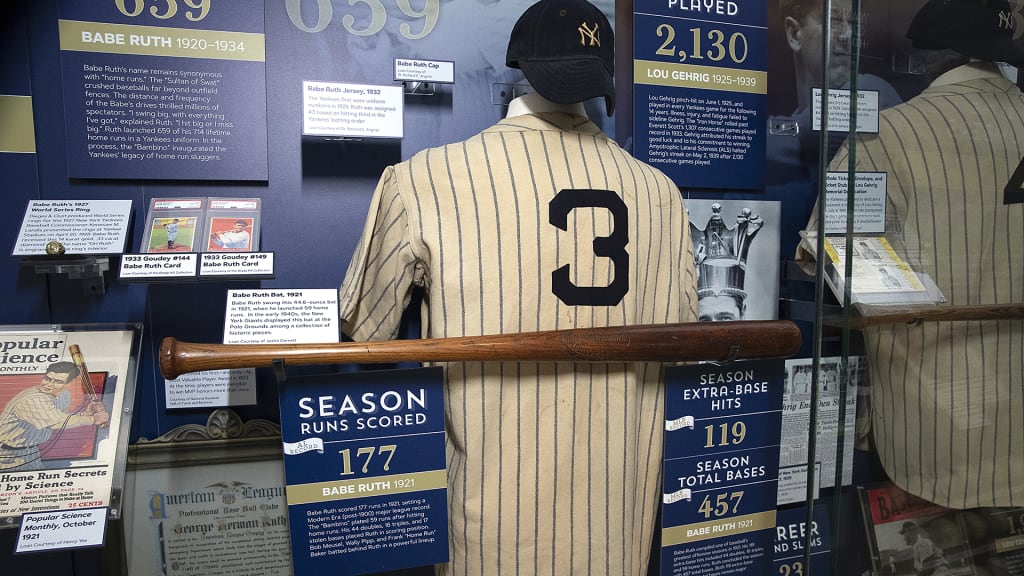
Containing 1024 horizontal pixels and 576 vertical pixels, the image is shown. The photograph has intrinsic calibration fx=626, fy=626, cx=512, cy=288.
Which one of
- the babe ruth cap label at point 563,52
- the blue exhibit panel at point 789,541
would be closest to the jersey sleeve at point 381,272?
the babe ruth cap label at point 563,52

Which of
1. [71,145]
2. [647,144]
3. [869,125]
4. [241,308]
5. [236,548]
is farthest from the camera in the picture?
[647,144]

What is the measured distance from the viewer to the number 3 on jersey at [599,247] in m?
1.16

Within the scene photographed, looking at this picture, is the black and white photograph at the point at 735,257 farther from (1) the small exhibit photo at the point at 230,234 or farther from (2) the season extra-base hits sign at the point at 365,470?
(1) the small exhibit photo at the point at 230,234

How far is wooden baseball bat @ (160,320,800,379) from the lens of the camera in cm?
106

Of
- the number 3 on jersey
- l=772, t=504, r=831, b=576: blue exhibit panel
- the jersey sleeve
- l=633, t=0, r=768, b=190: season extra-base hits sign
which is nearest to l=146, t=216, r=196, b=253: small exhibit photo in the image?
the jersey sleeve

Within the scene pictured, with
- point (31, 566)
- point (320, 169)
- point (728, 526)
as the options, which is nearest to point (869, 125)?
point (728, 526)

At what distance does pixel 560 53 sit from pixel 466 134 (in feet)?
1.13

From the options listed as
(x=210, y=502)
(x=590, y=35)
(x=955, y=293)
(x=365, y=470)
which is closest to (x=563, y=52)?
(x=590, y=35)

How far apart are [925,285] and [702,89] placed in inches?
29.9

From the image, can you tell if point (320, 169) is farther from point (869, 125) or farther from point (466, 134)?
point (869, 125)

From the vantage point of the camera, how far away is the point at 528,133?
3.92 feet

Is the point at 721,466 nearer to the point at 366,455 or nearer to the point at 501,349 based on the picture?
the point at 501,349

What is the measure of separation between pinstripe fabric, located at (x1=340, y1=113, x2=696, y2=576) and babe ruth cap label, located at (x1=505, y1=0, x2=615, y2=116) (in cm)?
8

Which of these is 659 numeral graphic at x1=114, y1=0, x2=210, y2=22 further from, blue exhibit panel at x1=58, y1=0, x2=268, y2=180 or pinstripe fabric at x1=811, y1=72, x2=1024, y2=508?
pinstripe fabric at x1=811, y1=72, x2=1024, y2=508
